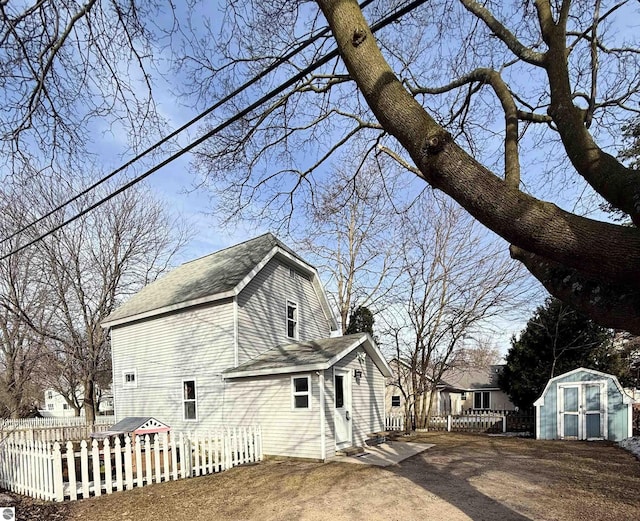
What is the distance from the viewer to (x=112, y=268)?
2361 centimetres

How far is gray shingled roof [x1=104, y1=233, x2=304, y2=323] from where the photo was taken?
1373cm

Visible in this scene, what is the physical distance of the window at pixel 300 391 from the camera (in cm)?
1116

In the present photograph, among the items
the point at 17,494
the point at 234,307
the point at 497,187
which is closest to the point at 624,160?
the point at 234,307

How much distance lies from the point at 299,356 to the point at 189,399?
442 centimetres

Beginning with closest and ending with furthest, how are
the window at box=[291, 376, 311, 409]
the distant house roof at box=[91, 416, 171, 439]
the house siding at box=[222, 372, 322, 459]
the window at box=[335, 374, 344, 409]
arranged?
1. the distant house roof at box=[91, 416, 171, 439]
2. the house siding at box=[222, 372, 322, 459]
3. the window at box=[291, 376, 311, 409]
4. the window at box=[335, 374, 344, 409]

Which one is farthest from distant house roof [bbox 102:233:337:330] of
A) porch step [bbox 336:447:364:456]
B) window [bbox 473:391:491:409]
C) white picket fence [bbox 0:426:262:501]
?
window [bbox 473:391:491:409]

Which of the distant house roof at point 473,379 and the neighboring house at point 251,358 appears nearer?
the neighboring house at point 251,358

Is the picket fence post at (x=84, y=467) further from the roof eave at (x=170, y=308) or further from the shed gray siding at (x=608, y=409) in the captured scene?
the shed gray siding at (x=608, y=409)

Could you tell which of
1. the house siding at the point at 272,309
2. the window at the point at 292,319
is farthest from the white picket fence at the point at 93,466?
the window at the point at 292,319

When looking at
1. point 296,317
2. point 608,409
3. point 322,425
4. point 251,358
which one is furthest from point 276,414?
point 608,409

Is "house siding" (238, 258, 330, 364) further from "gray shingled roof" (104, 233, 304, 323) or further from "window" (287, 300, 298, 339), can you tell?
"gray shingled roof" (104, 233, 304, 323)

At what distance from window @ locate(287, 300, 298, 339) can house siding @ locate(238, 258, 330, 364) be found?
0.20 metres

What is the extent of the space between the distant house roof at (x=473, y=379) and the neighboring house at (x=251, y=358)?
2098 cm

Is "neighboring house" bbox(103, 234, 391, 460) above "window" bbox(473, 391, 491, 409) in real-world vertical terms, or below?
above
